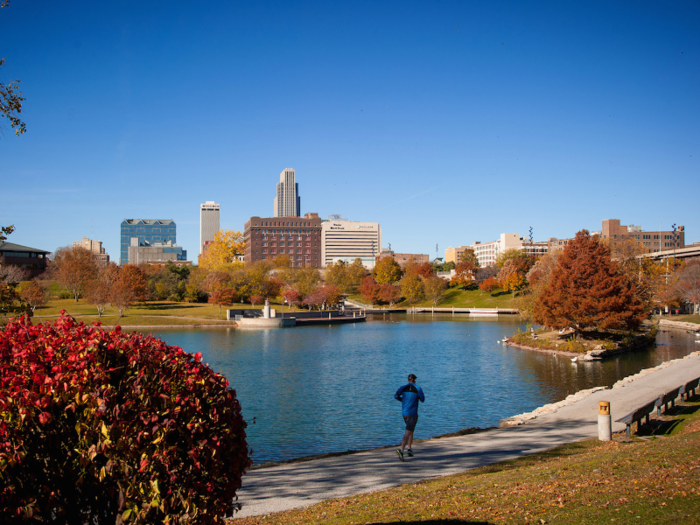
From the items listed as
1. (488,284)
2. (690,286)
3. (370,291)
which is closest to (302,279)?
(370,291)

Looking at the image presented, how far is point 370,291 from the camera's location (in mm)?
114438

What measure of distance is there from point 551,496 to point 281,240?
18774 cm

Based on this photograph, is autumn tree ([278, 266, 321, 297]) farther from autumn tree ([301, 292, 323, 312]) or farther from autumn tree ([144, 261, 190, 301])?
autumn tree ([144, 261, 190, 301])

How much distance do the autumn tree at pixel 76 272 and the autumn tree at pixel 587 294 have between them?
72.0 metres

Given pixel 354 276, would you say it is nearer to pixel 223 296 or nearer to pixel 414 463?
pixel 223 296

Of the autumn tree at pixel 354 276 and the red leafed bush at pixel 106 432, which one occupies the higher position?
the autumn tree at pixel 354 276

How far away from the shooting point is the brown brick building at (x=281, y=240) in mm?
188000

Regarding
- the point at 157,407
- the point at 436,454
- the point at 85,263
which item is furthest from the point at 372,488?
the point at 85,263

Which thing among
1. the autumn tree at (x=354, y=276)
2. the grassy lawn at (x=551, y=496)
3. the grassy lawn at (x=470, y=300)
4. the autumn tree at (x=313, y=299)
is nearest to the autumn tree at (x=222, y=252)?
the autumn tree at (x=313, y=299)

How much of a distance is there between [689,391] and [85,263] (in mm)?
91750

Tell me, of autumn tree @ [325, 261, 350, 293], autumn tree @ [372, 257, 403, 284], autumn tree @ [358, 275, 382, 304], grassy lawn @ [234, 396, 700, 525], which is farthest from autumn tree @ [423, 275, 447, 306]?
grassy lawn @ [234, 396, 700, 525]

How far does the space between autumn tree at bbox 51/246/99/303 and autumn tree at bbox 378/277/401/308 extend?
57.0m

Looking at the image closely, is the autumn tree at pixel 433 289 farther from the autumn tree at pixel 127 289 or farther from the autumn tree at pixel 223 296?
the autumn tree at pixel 127 289

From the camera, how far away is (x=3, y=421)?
4684mm
